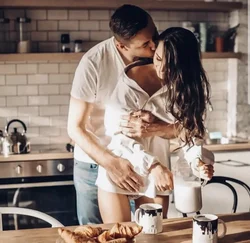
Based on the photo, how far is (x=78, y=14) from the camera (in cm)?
390

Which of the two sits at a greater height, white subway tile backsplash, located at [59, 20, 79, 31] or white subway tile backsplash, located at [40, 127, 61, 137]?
white subway tile backsplash, located at [59, 20, 79, 31]

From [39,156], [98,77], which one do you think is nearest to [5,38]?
[39,156]

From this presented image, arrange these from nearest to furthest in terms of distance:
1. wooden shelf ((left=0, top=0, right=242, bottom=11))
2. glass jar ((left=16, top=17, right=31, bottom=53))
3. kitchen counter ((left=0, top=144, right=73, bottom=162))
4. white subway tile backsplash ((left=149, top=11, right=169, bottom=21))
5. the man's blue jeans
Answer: the man's blue jeans → kitchen counter ((left=0, top=144, right=73, bottom=162)) → wooden shelf ((left=0, top=0, right=242, bottom=11)) → glass jar ((left=16, top=17, right=31, bottom=53)) → white subway tile backsplash ((left=149, top=11, right=169, bottom=21))

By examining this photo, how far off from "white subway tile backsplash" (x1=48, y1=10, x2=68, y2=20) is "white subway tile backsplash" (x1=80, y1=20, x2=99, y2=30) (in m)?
0.14

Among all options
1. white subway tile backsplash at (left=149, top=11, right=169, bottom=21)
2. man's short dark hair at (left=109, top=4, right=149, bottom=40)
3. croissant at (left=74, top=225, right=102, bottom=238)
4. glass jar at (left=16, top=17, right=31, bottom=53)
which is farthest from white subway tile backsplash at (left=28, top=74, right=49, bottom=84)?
croissant at (left=74, top=225, right=102, bottom=238)

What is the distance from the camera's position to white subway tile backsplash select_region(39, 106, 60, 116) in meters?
3.91

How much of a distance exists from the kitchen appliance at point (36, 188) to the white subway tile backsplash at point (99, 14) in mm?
1110

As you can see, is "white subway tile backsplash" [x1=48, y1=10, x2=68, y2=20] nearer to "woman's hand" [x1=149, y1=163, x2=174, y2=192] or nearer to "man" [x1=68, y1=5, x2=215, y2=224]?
"man" [x1=68, y1=5, x2=215, y2=224]

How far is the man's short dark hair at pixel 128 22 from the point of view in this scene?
6.97ft

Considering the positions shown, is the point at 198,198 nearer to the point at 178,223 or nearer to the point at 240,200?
the point at 178,223

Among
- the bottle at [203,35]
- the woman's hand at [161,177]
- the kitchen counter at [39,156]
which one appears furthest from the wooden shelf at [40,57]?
the woman's hand at [161,177]

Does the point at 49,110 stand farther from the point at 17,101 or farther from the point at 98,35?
the point at 98,35

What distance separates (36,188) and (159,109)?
1.47 metres

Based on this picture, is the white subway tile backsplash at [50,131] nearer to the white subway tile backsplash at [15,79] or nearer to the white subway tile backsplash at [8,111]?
the white subway tile backsplash at [8,111]
